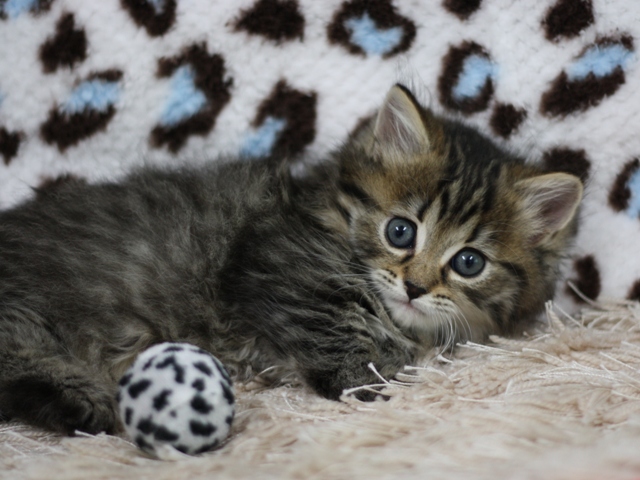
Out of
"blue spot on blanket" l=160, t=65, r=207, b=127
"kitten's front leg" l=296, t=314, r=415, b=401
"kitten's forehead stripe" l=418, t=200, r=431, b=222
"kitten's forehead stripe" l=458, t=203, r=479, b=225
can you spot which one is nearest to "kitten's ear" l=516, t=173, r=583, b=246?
"kitten's forehead stripe" l=458, t=203, r=479, b=225

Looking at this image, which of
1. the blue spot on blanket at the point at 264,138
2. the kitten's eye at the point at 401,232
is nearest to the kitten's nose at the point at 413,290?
the kitten's eye at the point at 401,232

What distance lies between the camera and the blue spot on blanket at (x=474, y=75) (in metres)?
2.37

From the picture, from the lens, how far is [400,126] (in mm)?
1989

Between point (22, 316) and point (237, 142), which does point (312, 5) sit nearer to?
point (237, 142)

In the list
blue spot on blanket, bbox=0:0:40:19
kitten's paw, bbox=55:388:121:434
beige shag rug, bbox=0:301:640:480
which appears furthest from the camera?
blue spot on blanket, bbox=0:0:40:19

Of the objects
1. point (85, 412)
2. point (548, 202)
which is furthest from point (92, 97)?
point (548, 202)

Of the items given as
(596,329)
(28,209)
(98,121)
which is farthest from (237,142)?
(596,329)

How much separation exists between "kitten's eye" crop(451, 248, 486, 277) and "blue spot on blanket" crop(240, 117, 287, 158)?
0.91 meters

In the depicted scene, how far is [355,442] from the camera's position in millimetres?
1342

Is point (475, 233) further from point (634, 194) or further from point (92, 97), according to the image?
point (92, 97)

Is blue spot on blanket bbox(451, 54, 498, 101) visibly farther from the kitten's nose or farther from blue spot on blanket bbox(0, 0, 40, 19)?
blue spot on blanket bbox(0, 0, 40, 19)

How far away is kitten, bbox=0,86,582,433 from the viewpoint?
71.2 inches

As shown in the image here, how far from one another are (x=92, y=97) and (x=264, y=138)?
613 mm

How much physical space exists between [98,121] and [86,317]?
895mm
